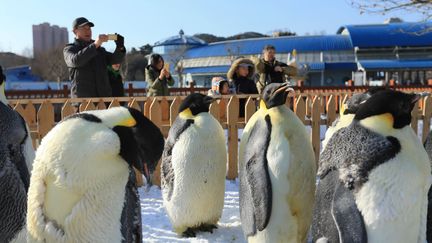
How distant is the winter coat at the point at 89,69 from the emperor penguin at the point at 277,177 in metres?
2.16

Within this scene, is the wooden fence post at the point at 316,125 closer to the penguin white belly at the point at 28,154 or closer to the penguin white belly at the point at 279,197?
the penguin white belly at the point at 279,197

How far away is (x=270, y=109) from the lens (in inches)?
107

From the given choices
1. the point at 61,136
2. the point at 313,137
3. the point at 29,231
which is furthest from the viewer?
the point at 313,137

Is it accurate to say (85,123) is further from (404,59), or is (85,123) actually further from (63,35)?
(63,35)

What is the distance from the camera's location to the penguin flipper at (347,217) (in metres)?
1.87

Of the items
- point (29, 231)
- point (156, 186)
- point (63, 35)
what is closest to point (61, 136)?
point (29, 231)

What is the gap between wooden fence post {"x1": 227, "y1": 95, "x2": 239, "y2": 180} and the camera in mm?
5031

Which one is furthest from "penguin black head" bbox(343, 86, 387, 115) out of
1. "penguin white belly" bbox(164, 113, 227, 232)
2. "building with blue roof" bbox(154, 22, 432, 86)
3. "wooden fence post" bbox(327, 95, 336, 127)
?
"building with blue roof" bbox(154, 22, 432, 86)

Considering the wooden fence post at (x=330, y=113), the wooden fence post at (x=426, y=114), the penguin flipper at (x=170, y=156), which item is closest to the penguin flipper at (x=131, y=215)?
the penguin flipper at (x=170, y=156)

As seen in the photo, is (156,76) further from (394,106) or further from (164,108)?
(394,106)

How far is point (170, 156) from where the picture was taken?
3.42 meters

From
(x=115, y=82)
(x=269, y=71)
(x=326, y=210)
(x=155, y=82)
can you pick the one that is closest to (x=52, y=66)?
(x=115, y=82)

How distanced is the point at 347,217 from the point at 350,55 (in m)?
35.6

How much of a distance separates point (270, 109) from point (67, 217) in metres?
1.52
